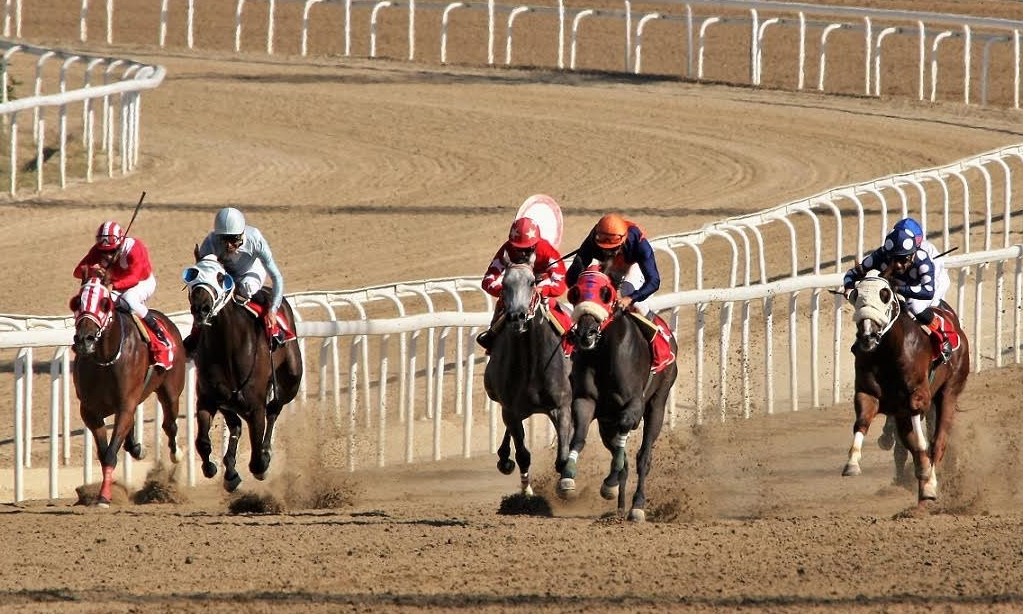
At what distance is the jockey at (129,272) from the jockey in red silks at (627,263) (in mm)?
2455

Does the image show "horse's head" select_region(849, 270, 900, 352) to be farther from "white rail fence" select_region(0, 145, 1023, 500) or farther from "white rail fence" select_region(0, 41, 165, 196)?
"white rail fence" select_region(0, 41, 165, 196)

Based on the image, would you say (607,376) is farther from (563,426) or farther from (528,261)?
(528,261)

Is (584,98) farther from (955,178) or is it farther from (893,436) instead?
(893,436)

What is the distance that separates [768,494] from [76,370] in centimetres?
423

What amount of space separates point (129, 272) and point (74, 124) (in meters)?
12.7

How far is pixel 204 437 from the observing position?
440 inches

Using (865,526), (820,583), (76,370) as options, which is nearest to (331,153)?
(76,370)

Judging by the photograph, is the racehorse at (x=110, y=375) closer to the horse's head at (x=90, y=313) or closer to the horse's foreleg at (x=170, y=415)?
the horse's head at (x=90, y=313)

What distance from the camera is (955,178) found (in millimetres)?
21250

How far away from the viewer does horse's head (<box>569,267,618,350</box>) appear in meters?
9.93

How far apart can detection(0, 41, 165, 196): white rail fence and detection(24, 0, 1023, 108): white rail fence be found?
15.0 ft

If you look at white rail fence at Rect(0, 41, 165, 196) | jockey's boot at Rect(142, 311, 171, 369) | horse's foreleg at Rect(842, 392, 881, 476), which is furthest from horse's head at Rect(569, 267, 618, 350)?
white rail fence at Rect(0, 41, 165, 196)

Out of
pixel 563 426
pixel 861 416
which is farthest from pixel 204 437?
pixel 861 416

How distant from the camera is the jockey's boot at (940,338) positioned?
1141cm
